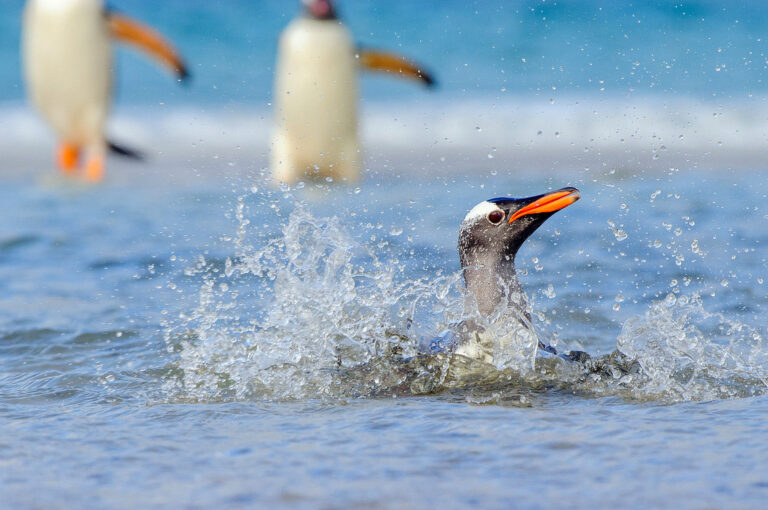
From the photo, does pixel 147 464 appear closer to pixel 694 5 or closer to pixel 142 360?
pixel 142 360

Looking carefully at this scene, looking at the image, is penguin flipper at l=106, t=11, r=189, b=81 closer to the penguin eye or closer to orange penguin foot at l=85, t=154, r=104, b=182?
orange penguin foot at l=85, t=154, r=104, b=182

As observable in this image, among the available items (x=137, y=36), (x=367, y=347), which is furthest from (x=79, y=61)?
(x=367, y=347)

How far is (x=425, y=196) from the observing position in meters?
8.55

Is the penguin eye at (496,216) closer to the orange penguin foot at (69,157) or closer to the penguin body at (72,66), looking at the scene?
the penguin body at (72,66)

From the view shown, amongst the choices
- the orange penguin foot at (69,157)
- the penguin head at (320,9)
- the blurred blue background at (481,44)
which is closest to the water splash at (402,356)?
the penguin head at (320,9)

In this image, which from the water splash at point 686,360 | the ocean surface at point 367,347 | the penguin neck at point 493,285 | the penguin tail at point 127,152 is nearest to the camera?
the ocean surface at point 367,347

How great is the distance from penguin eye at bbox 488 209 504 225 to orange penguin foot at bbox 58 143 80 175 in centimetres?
724

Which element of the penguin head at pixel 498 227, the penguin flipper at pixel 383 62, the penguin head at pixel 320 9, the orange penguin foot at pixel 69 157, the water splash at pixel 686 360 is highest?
the penguin head at pixel 320 9

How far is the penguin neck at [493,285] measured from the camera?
137 inches

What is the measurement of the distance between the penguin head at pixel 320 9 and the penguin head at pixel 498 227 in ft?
20.3

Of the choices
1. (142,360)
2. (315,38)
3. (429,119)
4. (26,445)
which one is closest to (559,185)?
(315,38)

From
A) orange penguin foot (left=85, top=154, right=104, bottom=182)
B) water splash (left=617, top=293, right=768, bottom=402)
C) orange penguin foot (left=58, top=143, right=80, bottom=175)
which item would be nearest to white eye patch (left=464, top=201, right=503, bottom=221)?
water splash (left=617, top=293, right=768, bottom=402)

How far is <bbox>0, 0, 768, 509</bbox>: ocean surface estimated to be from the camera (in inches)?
90.7

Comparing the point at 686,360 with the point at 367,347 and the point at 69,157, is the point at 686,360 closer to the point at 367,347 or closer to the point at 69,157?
the point at 367,347
